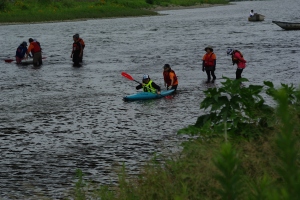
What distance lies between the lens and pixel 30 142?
16.4 metres

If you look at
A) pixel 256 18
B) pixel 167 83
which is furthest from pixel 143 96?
pixel 256 18

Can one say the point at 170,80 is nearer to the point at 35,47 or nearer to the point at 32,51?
the point at 35,47

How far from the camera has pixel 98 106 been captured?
22.1 metres

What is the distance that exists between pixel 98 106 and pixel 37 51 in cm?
1332

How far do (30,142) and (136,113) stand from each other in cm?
481

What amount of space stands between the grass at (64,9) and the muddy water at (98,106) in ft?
104

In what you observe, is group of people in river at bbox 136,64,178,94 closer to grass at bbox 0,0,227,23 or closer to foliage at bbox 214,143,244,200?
foliage at bbox 214,143,244,200

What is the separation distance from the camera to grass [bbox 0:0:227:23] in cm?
8038

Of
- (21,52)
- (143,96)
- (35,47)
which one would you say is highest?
(35,47)

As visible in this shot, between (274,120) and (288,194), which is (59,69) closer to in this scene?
(274,120)

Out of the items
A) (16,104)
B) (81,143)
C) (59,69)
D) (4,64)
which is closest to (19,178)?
(81,143)

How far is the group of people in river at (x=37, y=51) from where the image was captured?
3292cm

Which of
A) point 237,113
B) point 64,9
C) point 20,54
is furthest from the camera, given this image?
point 64,9

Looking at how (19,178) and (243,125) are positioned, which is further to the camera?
(19,178)
